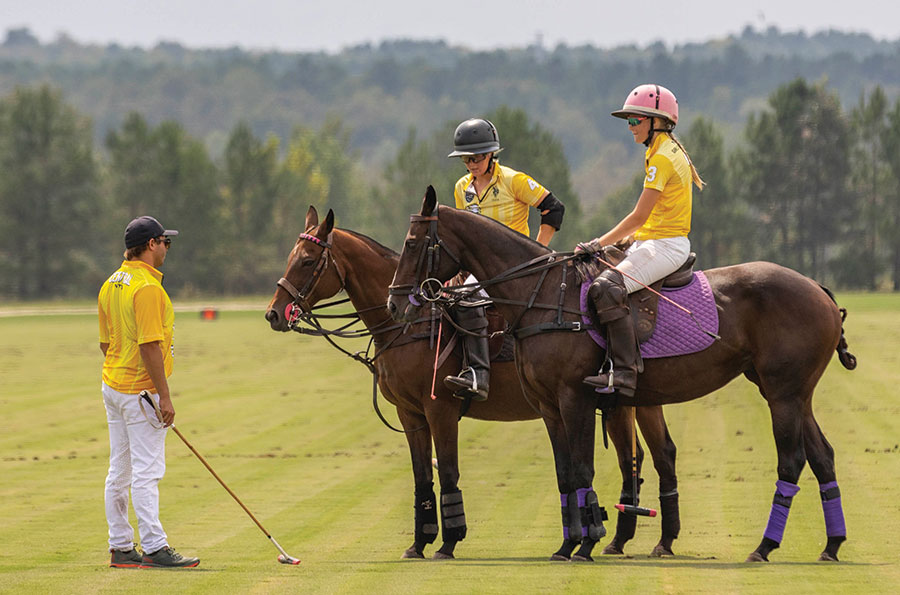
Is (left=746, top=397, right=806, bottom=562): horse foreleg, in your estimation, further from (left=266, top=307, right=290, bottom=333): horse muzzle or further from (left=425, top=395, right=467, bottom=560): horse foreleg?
(left=266, top=307, right=290, bottom=333): horse muzzle

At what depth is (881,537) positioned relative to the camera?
969 cm

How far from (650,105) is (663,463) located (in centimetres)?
268

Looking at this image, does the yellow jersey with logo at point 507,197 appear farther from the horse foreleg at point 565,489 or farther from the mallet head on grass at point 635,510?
the mallet head on grass at point 635,510

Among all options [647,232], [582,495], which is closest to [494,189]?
[647,232]

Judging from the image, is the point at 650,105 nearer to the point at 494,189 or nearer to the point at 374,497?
the point at 494,189

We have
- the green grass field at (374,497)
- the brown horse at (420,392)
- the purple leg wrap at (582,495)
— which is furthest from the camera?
the brown horse at (420,392)

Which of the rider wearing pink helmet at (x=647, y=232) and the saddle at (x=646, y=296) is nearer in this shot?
the rider wearing pink helmet at (x=647, y=232)

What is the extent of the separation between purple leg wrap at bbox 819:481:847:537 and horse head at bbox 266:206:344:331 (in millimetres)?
3845

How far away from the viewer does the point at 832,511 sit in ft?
28.9

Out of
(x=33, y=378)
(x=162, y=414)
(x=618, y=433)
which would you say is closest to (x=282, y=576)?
(x=162, y=414)

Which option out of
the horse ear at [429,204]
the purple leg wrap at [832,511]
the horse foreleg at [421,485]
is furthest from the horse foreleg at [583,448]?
the purple leg wrap at [832,511]

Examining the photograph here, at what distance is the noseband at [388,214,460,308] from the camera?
340 inches

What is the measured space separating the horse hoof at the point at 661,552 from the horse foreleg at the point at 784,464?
68 centimetres

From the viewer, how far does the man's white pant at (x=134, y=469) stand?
8.06 metres
